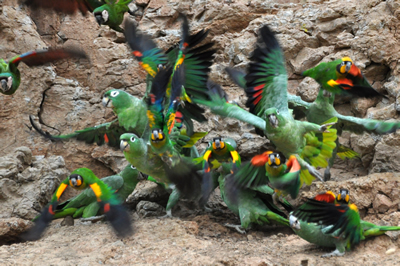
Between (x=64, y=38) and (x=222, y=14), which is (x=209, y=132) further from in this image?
(x=64, y=38)

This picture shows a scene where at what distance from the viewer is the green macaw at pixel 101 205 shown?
3549 millimetres

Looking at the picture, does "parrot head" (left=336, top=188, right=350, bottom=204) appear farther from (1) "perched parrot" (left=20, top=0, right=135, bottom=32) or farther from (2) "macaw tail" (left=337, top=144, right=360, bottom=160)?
(1) "perched parrot" (left=20, top=0, right=135, bottom=32)

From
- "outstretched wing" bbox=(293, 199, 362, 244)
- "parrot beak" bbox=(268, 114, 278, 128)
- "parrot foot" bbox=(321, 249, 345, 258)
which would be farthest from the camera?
"parrot beak" bbox=(268, 114, 278, 128)

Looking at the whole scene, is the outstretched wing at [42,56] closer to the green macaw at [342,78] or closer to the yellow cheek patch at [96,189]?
the yellow cheek patch at [96,189]

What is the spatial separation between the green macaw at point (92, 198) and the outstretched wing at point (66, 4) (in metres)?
2.26

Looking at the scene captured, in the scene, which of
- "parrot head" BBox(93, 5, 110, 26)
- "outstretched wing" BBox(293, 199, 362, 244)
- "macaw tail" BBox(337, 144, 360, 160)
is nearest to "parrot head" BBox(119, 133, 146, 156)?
"outstretched wing" BBox(293, 199, 362, 244)

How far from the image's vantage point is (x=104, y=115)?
582 cm

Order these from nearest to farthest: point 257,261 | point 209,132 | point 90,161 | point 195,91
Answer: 1. point 257,261
2. point 195,91
3. point 209,132
4. point 90,161

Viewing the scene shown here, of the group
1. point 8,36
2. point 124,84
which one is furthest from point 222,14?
point 8,36

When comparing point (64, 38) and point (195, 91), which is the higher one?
point (64, 38)

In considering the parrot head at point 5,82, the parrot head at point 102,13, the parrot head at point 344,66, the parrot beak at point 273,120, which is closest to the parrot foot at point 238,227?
the parrot beak at point 273,120

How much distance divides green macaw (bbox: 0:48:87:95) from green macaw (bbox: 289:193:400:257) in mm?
2882

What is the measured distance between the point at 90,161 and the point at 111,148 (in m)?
0.37

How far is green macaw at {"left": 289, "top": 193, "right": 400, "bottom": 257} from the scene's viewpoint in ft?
10.5
